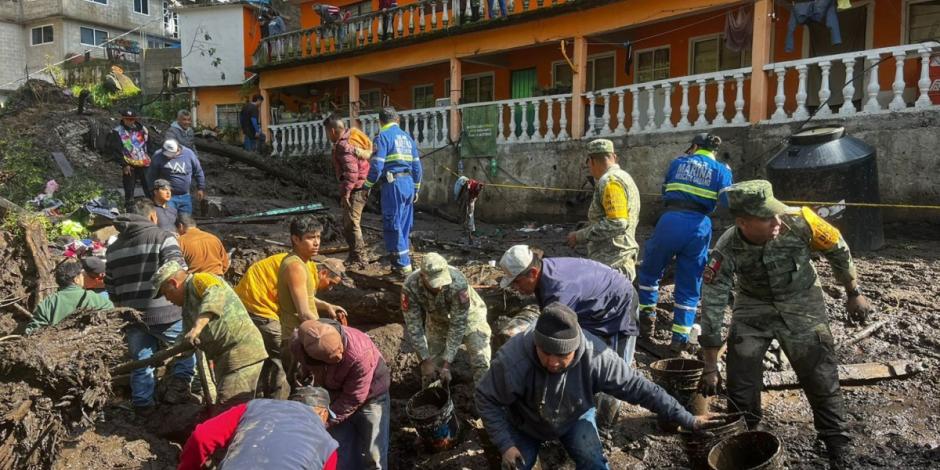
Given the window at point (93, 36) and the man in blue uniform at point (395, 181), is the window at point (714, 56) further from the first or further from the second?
the window at point (93, 36)

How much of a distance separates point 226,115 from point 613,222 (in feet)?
72.9

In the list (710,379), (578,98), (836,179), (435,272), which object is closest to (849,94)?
(836,179)

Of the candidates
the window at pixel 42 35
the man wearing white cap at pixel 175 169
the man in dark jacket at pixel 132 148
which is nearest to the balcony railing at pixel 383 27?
the man in dark jacket at pixel 132 148

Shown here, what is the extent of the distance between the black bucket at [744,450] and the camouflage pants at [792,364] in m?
0.33

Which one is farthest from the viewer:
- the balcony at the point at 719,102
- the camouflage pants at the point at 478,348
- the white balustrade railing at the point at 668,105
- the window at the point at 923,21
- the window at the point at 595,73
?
the window at the point at 595,73

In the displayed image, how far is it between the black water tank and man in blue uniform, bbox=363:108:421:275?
4353 millimetres

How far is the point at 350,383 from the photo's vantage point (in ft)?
12.8

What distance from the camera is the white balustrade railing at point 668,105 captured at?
398 inches

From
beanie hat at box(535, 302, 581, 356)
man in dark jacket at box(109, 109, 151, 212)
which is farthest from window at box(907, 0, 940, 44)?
man in dark jacket at box(109, 109, 151, 212)

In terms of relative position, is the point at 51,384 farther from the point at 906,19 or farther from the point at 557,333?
the point at 906,19

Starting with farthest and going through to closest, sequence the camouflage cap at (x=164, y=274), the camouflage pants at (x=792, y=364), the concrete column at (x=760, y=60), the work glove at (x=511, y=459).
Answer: the concrete column at (x=760, y=60) → the camouflage cap at (x=164, y=274) → the camouflage pants at (x=792, y=364) → the work glove at (x=511, y=459)

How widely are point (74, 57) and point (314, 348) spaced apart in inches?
1275

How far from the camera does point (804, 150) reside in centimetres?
751

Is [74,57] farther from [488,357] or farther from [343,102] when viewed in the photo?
[488,357]
